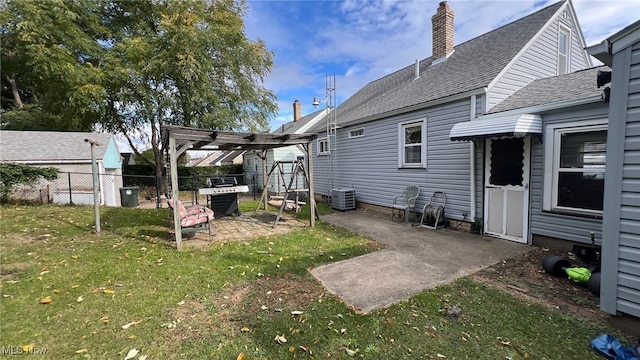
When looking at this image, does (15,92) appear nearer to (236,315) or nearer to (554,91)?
(236,315)

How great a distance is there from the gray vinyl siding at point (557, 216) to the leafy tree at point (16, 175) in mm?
16467

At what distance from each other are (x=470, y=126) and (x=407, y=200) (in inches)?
116

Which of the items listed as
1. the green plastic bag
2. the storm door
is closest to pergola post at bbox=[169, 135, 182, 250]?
the green plastic bag

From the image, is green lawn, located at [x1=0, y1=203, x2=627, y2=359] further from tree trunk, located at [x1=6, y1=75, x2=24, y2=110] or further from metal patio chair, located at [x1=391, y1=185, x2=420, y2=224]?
tree trunk, located at [x1=6, y1=75, x2=24, y2=110]

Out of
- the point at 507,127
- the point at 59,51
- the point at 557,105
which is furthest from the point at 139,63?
the point at 557,105

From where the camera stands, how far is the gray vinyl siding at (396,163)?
22.0 feet

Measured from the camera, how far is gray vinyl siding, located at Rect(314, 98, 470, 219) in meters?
6.70

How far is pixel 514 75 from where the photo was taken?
651cm

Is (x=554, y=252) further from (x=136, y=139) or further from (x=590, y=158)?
(x=136, y=139)

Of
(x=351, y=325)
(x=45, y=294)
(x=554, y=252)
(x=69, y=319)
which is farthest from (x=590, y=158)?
(x=45, y=294)

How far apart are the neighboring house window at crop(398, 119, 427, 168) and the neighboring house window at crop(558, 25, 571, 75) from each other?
4389 millimetres

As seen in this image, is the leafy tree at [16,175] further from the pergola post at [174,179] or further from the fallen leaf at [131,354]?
the fallen leaf at [131,354]

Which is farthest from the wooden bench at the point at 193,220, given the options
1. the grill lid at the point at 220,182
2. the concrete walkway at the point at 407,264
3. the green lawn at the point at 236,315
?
the concrete walkway at the point at 407,264

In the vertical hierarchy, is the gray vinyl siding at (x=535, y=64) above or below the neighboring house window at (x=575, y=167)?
above
